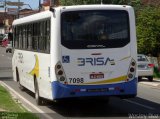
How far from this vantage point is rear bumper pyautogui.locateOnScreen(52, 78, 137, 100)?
14195 millimetres

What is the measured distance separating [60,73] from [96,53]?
3.76 feet

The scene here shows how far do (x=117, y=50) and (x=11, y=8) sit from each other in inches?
4675

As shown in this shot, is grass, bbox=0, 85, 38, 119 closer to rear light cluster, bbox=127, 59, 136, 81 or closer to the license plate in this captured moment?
the license plate

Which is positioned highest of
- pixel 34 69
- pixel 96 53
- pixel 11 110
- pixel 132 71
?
pixel 96 53

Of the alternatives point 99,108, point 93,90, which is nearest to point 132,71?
point 93,90

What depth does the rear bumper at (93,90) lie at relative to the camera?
14195mm

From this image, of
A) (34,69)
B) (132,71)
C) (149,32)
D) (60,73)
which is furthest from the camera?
(149,32)

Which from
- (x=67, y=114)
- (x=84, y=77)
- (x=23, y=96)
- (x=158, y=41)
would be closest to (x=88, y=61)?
(x=84, y=77)

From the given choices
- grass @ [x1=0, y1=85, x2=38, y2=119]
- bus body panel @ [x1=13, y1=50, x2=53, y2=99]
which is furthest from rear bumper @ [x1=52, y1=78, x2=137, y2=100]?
grass @ [x1=0, y1=85, x2=38, y2=119]

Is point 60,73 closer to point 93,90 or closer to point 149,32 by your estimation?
point 93,90

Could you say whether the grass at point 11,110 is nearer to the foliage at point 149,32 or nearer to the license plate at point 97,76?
the license plate at point 97,76

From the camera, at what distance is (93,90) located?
1447 cm

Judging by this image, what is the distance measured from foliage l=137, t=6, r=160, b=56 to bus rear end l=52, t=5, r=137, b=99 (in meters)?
19.1

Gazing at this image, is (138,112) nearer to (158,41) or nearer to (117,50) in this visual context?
(117,50)
